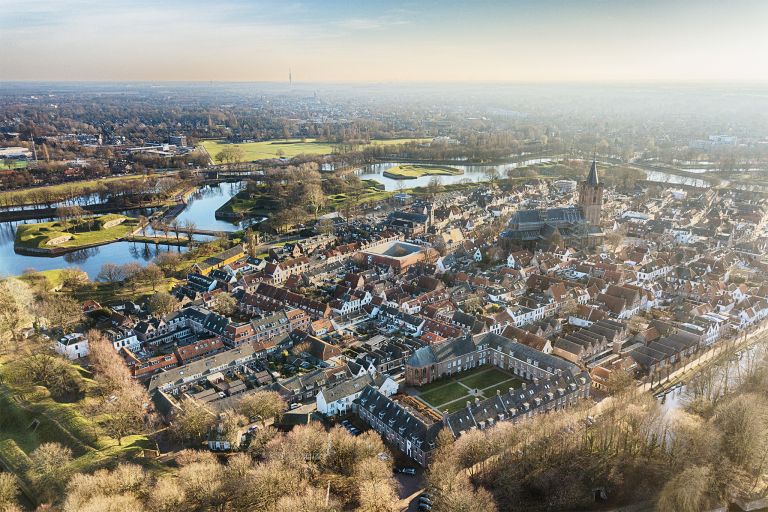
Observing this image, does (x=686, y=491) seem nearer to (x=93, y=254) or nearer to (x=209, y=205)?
(x=93, y=254)

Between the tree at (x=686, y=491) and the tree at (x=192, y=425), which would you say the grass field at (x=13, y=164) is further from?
the tree at (x=686, y=491)

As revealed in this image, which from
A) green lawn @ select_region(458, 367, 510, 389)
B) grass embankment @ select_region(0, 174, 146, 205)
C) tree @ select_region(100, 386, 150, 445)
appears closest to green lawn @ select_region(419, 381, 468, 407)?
green lawn @ select_region(458, 367, 510, 389)

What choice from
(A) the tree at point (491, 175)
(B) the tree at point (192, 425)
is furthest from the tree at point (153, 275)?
(A) the tree at point (491, 175)

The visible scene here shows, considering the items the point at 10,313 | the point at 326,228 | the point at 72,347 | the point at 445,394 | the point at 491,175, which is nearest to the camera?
the point at 445,394

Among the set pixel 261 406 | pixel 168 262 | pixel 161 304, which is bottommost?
pixel 168 262

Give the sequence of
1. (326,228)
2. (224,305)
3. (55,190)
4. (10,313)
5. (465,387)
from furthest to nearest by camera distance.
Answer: (55,190) < (326,228) < (224,305) < (10,313) < (465,387)

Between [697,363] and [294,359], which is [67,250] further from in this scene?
[697,363]

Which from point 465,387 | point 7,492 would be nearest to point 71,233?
point 7,492

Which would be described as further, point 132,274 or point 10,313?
point 132,274
